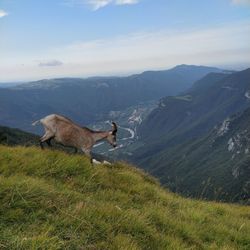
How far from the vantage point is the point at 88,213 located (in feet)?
25.0

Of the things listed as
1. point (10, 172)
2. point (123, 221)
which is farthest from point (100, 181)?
point (123, 221)

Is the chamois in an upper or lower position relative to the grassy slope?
upper

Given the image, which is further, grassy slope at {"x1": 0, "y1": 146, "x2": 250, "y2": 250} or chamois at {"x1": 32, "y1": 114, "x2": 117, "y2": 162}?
chamois at {"x1": 32, "y1": 114, "x2": 117, "y2": 162}

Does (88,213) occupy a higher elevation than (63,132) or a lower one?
lower

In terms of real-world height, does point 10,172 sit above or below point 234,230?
above

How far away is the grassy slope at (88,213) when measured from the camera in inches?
262

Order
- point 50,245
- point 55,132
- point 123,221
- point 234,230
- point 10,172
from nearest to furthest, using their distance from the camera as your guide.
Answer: point 50,245 → point 123,221 → point 10,172 → point 234,230 → point 55,132

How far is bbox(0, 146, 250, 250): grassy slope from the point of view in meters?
6.64

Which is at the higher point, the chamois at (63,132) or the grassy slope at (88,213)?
Result: the chamois at (63,132)

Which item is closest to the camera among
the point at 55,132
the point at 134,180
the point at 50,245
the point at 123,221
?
the point at 50,245

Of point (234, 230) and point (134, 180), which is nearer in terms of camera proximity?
point (234, 230)

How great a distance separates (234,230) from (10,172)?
557cm

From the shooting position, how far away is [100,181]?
430 inches

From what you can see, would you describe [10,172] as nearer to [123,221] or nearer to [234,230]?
[123,221]
